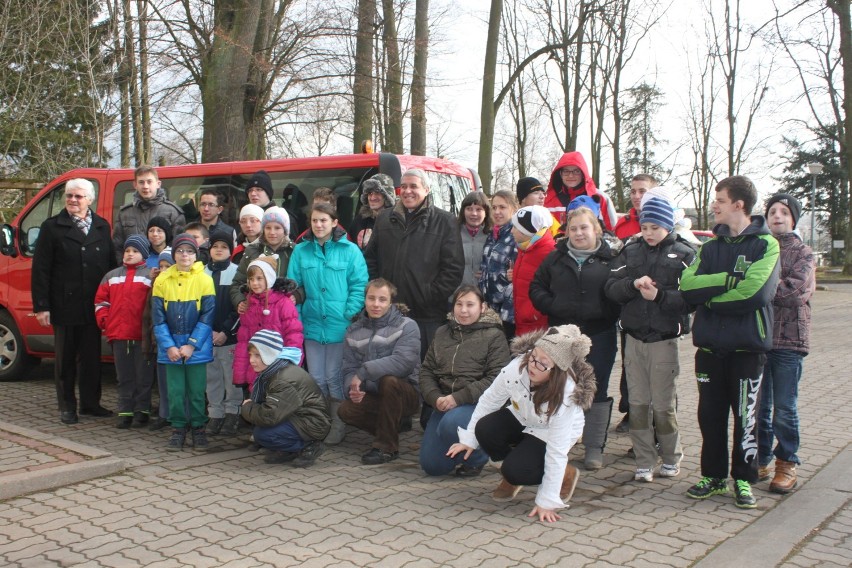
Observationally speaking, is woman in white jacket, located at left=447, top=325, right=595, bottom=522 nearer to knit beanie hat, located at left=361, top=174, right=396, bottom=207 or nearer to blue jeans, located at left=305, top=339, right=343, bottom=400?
blue jeans, located at left=305, top=339, right=343, bottom=400

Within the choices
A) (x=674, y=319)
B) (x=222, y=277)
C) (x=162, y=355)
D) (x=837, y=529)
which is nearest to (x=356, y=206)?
(x=222, y=277)

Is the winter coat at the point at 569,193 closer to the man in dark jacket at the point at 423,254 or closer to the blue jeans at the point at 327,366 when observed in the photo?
the man in dark jacket at the point at 423,254

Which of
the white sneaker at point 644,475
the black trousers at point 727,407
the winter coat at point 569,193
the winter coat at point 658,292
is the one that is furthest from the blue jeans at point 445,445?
the winter coat at point 569,193

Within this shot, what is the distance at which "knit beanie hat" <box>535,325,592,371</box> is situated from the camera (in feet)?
15.0

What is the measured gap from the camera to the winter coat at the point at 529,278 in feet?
19.0

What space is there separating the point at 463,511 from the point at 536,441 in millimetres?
608

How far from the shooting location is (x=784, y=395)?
16.3 ft

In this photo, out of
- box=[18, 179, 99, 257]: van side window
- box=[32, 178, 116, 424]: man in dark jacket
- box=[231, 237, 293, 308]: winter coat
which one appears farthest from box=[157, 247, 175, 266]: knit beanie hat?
box=[18, 179, 99, 257]: van side window

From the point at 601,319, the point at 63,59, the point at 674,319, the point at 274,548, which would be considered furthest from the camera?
the point at 63,59

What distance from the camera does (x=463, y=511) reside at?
460cm

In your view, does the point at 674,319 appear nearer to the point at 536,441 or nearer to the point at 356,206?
the point at 536,441

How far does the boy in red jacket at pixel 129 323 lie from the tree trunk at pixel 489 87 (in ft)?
41.1

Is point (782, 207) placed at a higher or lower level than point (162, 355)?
higher

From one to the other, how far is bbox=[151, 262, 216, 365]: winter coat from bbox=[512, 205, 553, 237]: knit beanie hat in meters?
2.49
